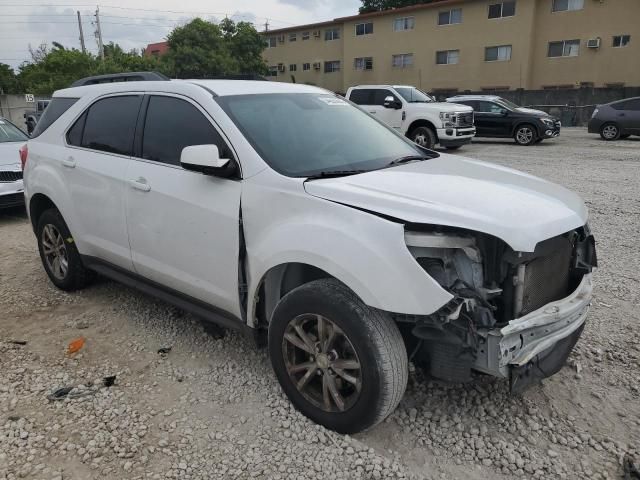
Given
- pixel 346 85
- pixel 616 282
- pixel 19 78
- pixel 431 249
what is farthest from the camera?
pixel 19 78

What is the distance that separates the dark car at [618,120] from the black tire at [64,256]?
1793cm

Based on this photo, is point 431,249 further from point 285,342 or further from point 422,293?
point 285,342

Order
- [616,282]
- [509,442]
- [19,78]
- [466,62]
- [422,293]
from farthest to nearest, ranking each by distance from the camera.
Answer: [19,78] → [466,62] → [616,282] → [509,442] → [422,293]

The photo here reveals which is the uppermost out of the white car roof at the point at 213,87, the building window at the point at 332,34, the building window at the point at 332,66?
the building window at the point at 332,34

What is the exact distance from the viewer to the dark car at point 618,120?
17.0 meters

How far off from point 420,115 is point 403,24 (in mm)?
26026

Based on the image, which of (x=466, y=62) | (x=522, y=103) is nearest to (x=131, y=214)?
(x=522, y=103)

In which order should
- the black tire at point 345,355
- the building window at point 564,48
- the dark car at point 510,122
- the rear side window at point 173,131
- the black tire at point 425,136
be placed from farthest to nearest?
the building window at point 564,48 → the dark car at point 510,122 → the black tire at point 425,136 → the rear side window at point 173,131 → the black tire at point 345,355

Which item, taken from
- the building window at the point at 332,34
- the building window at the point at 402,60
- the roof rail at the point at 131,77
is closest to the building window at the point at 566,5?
the building window at the point at 402,60

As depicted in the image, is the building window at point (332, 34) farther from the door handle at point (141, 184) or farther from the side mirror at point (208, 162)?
the side mirror at point (208, 162)

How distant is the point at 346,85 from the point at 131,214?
39.6 meters

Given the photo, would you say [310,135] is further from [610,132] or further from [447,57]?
[447,57]

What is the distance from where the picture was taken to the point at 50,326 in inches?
164

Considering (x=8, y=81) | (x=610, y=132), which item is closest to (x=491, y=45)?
(x=610, y=132)
